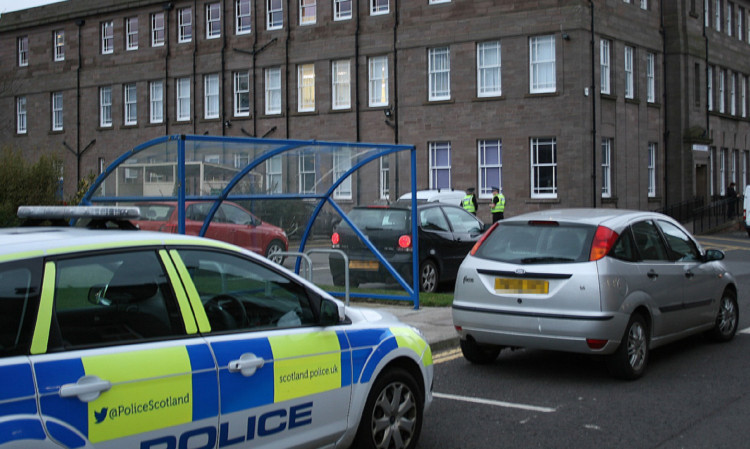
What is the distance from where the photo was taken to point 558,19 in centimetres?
2986

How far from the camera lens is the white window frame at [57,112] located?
43.5 meters

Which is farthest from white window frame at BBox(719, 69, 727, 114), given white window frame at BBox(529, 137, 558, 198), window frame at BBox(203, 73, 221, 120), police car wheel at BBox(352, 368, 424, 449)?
police car wheel at BBox(352, 368, 424, 449)

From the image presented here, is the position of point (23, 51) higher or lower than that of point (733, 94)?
higher

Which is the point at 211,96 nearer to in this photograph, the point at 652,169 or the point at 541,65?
the point at 541,65

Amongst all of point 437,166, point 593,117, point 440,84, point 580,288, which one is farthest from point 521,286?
point 440,84

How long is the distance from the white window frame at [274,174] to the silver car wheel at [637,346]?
17.6 feet

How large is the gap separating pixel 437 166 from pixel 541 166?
4239 millimetres

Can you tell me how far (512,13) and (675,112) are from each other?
9.41m

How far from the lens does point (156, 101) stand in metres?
40.2

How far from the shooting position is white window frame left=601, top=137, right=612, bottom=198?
3127 centimetres

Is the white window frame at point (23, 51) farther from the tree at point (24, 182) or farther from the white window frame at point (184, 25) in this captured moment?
the tree at point (24, 182)

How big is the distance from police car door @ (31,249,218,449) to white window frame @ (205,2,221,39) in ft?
116

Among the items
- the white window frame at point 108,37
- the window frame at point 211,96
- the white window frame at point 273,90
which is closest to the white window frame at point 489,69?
the white window frame at point 273,90

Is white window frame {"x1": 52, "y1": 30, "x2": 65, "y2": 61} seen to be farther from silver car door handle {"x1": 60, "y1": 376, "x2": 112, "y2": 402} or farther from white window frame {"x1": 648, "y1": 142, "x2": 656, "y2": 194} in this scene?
silver car door handle {"x1": 60, "y1": 376, "x2": 112, "y2": 402}
